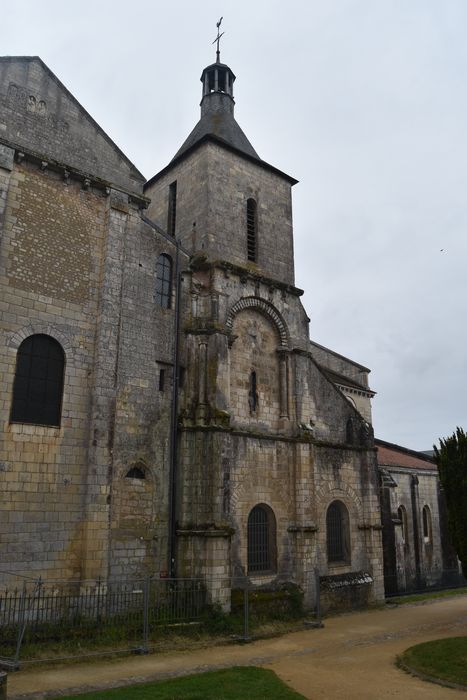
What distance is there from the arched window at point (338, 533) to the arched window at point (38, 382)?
11015mm

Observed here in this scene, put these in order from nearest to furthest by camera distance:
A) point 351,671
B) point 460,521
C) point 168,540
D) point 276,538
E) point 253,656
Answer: point 351,671 < point 253,656 < point 460,521 < point 168,540 < point 276,538

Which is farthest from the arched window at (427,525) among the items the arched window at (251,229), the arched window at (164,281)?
the arched window at (164,281)

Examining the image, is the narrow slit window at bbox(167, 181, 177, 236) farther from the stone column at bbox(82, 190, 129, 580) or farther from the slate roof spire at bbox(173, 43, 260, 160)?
the stone column at bbox(82, 190, 129, 580)

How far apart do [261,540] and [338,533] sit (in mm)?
4126

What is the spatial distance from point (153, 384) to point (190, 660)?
7.40m

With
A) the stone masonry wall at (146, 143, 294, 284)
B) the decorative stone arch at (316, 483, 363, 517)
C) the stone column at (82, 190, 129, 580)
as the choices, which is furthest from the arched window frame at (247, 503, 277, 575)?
the stone masonry wall at (146, 143, 294, 284)

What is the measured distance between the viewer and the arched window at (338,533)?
65.9 feet

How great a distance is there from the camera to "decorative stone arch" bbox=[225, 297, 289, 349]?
1897 centimetres

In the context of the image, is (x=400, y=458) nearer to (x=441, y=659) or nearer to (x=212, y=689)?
(x=441, y=659)

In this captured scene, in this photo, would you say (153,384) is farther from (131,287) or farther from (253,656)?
(253,656)

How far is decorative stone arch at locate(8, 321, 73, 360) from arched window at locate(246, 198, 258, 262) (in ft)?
26.9

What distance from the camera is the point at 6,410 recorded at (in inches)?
523

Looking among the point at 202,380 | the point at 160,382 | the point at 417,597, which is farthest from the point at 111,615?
the point at 417,597

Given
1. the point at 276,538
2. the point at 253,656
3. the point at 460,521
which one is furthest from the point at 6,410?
the point at 460,521
